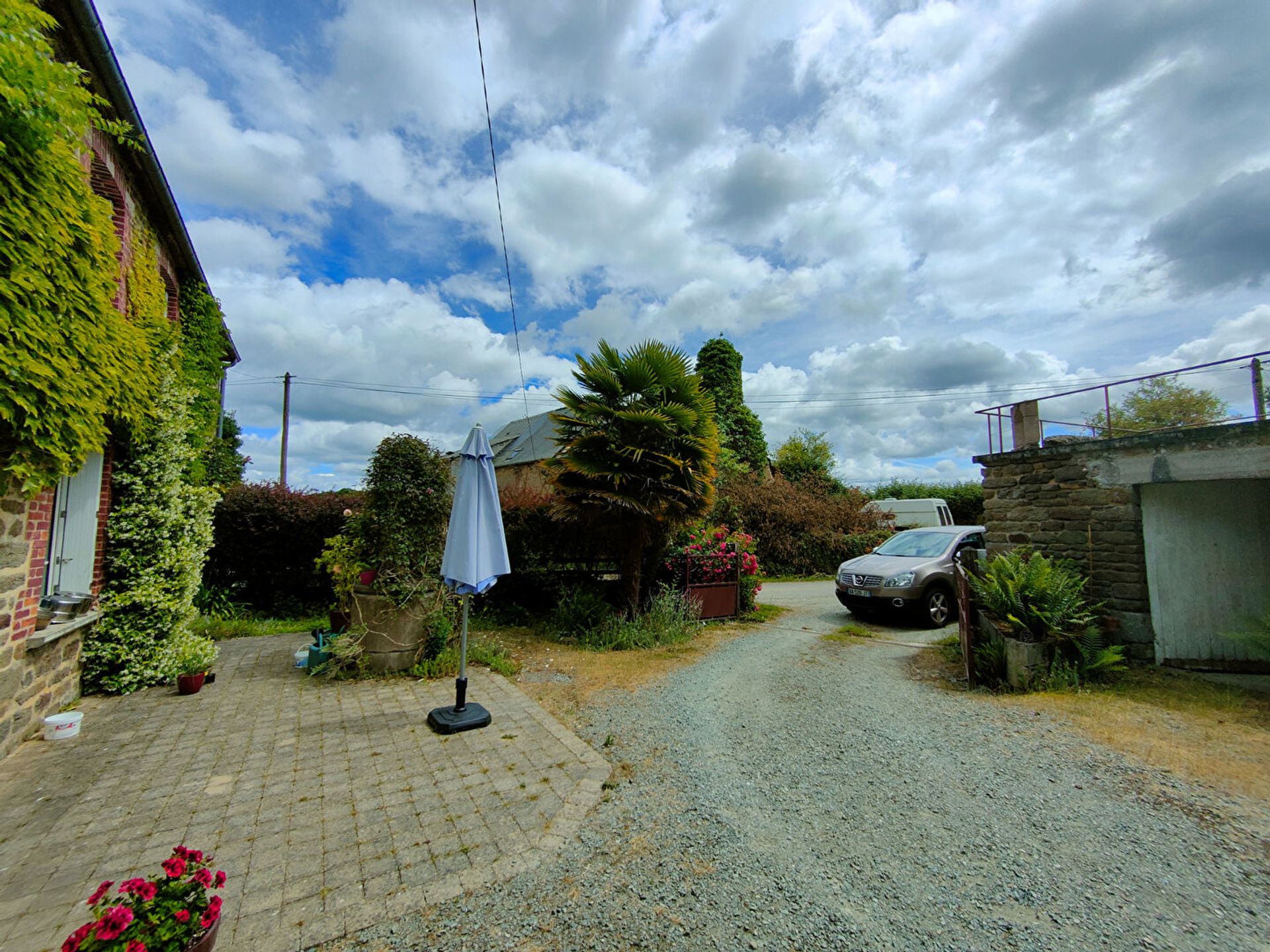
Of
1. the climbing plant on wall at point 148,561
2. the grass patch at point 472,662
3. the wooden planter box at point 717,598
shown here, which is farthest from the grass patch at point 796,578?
the climbing plant on wall at point 148,561

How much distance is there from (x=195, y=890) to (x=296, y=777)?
1.91 meters

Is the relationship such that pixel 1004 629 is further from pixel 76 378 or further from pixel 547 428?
pixel 547 428

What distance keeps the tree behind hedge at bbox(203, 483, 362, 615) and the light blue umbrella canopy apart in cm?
503

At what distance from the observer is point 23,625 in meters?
3.97

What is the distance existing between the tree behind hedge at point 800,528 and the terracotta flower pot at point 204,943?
1621 cm

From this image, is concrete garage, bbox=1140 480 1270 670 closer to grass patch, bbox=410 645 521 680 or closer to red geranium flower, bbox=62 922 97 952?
grass patch, bbox=410 645 521 680

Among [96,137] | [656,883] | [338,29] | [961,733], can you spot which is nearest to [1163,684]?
[961,733]

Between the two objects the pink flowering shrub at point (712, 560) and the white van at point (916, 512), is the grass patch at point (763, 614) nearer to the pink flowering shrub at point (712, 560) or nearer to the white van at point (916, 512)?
the pink flowering shrub at point (712, 560)

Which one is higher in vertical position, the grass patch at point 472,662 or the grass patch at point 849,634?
the grass patch at point 472,662

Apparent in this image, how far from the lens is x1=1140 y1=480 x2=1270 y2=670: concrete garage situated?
20.2 ft

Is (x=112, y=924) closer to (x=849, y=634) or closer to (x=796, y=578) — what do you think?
(x=849, y=634)

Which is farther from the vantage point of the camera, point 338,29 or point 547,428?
point 547,428

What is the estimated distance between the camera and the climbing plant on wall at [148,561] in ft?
16.8

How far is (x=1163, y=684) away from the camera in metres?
5.71
